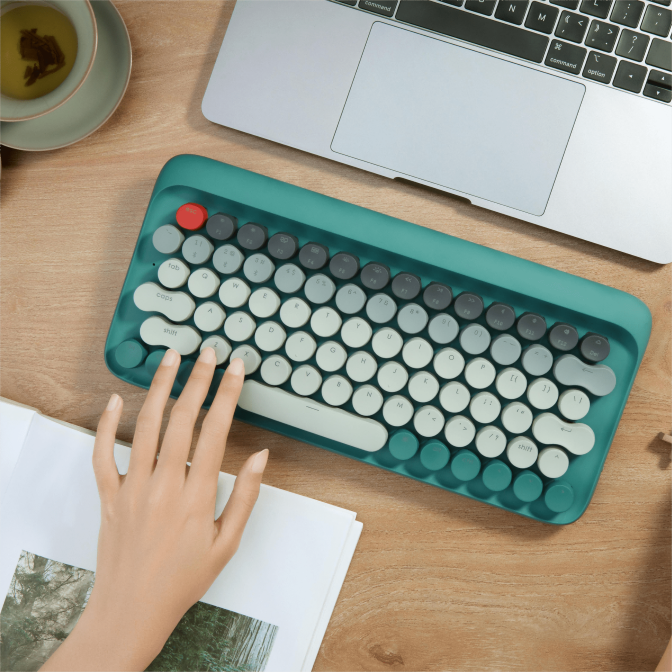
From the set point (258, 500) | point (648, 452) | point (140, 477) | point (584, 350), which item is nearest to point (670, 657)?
point (648, 452)

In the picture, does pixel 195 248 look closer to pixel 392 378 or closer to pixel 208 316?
pixel 208 316

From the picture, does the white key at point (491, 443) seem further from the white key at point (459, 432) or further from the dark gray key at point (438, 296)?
the dark gray key at point (438, 296)

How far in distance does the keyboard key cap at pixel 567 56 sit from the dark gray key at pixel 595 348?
0.82ft

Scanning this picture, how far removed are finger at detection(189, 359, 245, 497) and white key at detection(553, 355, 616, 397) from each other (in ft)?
0.97

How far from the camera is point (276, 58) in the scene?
1.66 ft

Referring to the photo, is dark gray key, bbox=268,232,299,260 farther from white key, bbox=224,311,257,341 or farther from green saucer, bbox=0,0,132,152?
green saucer, bbox=0,0,132,152

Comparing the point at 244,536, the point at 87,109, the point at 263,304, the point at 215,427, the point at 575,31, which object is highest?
the point at 575,31

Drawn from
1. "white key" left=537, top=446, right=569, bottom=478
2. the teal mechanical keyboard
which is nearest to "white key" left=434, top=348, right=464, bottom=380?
the teal mechanical keyboard

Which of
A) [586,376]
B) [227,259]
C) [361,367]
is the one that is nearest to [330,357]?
[361,367]

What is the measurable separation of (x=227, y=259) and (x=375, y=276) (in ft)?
0.46

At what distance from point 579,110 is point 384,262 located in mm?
231

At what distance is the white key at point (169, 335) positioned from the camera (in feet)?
1.61

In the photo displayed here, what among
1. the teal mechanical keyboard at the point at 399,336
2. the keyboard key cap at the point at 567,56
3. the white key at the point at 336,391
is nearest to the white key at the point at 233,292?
the teal mechanical keyboard at the point at 399,336

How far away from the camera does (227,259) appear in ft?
1.62
